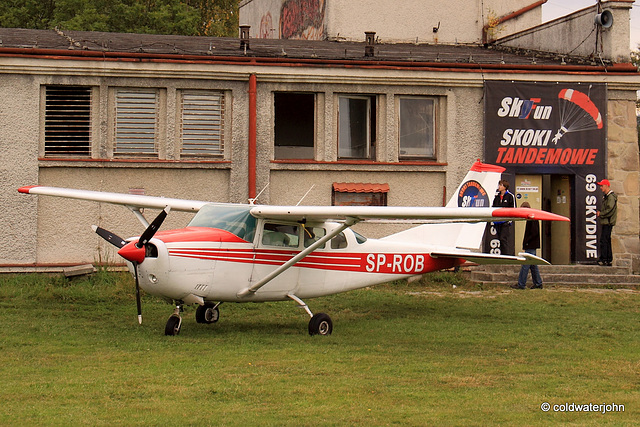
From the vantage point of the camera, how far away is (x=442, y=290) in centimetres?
1666

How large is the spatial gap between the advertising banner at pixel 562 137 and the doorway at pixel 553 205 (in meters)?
0.27

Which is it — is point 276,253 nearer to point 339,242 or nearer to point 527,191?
point 339,242

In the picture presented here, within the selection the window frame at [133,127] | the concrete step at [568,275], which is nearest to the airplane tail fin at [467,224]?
the concrete step at [568,275]

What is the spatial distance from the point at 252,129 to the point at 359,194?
2703 mm

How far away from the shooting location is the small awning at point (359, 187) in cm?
1764

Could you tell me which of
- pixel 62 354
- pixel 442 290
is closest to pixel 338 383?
pixel 62 354

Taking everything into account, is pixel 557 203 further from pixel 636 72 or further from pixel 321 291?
pixel 321 291

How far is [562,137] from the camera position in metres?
18.5

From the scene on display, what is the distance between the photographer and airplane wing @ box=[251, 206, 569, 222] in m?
9.40

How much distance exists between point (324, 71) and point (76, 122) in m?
5.27

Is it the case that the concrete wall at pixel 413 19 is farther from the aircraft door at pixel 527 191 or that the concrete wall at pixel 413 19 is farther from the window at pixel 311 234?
the window at pixel 311 234

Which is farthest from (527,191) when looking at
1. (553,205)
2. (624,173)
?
(624,173)

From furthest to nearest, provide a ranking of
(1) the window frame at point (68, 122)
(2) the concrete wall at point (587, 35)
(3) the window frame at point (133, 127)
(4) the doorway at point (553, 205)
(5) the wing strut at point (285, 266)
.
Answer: (2) the concrete wall at point (587, 35) → (4) the doorway at point (553, 205) → (3) the window frame at point (133, 127) → (1) the window frame at point (68, 122) → (5) the wing strut at point (285, 266)

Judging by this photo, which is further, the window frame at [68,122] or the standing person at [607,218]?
the standing person at [607,218]
